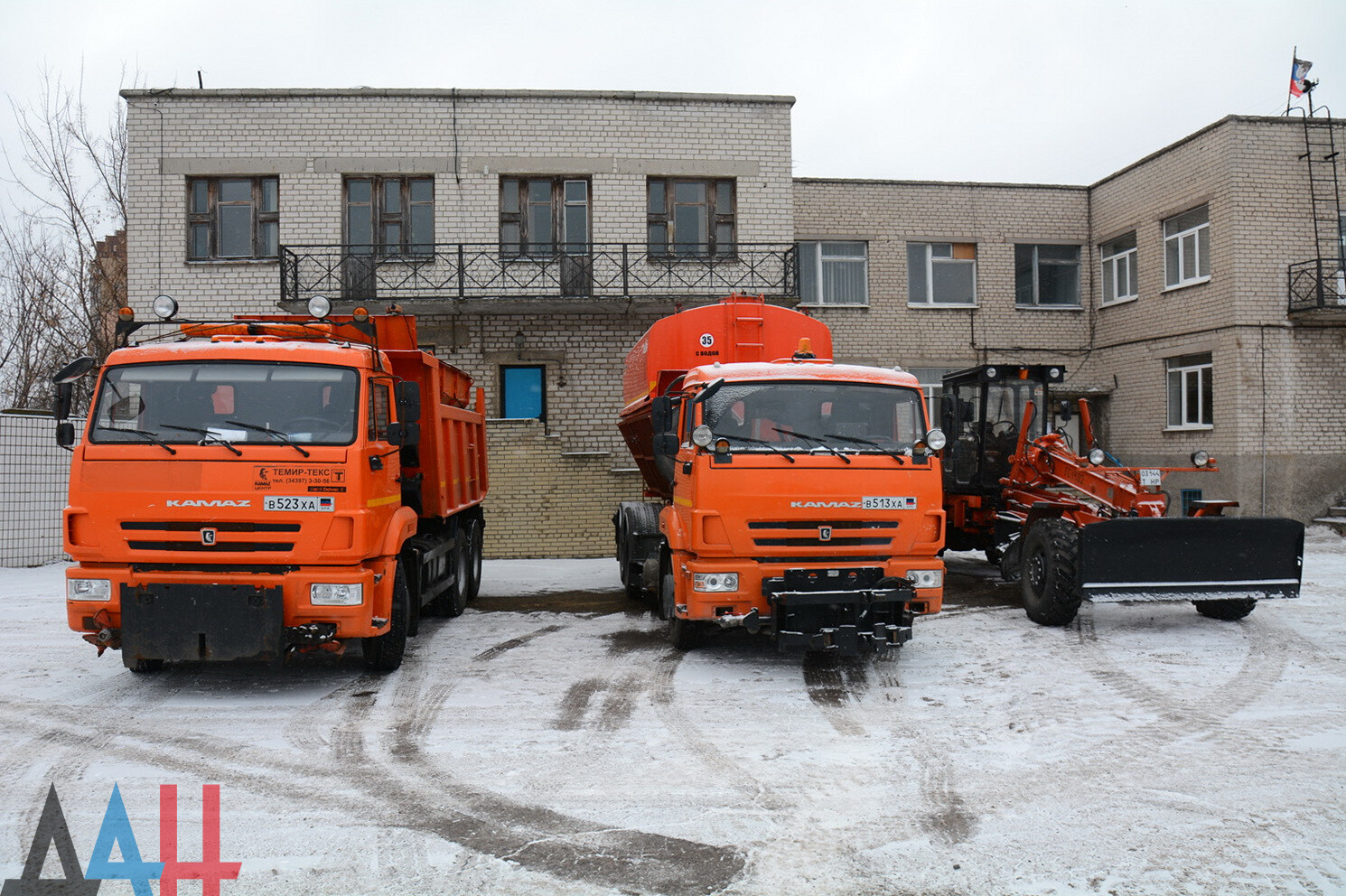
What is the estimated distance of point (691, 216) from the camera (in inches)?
676

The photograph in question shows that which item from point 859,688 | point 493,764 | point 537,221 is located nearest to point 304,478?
point 493,764

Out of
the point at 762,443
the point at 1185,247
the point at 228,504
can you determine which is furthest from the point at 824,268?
the point at 228,504

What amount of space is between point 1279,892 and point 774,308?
767cm

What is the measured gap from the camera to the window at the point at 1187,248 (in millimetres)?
18531

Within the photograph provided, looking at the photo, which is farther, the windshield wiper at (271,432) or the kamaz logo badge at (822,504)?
the kamaz logo badge at (822,504)

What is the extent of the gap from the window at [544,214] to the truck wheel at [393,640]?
1034cm

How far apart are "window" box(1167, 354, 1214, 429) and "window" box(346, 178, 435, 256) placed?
15.5 m

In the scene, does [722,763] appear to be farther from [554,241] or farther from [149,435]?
[554,241]

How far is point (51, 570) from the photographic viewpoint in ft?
45.0

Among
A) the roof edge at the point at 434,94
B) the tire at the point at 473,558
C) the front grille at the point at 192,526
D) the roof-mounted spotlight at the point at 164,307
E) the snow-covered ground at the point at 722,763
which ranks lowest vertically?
the snow-covered ground at the point at 722,763

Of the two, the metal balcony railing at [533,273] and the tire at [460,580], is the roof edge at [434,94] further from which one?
the tire at [460,580]

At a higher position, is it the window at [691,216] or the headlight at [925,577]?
the window at [691,216]

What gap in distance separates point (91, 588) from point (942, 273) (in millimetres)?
19060

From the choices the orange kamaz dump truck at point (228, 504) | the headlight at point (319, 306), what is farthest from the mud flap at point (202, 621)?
the headlight at point (319, 306)
